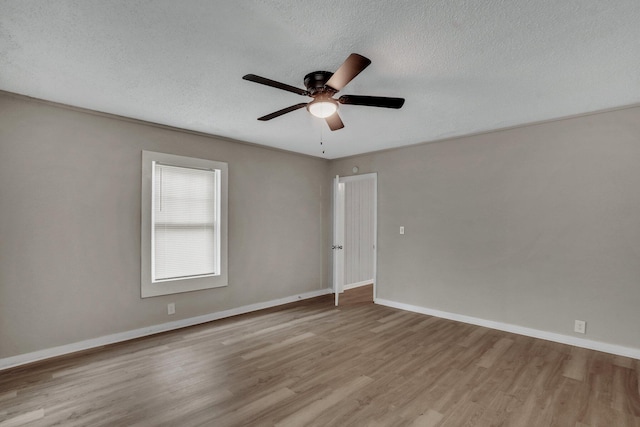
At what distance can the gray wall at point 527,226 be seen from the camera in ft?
10.2

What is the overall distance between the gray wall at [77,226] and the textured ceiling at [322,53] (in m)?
0.36

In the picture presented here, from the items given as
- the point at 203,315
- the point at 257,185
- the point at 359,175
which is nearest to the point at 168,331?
the point at 203,315

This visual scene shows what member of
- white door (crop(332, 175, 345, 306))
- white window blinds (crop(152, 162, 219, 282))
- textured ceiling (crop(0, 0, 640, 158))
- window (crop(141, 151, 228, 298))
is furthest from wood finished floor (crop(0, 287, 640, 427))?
textured ceiling (crop(0, 0, 640, 158))

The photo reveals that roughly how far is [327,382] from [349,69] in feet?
7.84

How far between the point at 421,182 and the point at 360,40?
2.98m

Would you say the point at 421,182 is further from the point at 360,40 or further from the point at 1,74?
the point at 1,74

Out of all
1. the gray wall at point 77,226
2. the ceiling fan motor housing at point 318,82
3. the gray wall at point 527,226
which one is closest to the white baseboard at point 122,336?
the gray wall at point 77,226

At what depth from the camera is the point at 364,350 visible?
3203 millimetres

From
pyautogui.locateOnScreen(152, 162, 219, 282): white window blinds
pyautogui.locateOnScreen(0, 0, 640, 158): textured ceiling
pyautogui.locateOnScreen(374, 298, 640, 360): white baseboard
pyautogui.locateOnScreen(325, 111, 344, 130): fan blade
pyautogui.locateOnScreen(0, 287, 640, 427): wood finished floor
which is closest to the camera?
pyautogui.locateOnScreen(0, 0, 640, 158): textured ceiling

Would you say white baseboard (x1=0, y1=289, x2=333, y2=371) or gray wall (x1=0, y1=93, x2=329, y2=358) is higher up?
gray wall (x1=0, y1=93, x2=329, y2=358)

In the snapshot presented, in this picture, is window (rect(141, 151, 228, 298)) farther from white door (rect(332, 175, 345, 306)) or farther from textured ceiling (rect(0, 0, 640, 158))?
white door (rect(332, 175, 345, 306))

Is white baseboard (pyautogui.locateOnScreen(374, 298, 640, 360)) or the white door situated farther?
the white door

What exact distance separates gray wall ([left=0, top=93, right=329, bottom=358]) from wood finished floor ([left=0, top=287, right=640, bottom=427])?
0.33m

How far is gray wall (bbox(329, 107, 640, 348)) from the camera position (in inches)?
122
